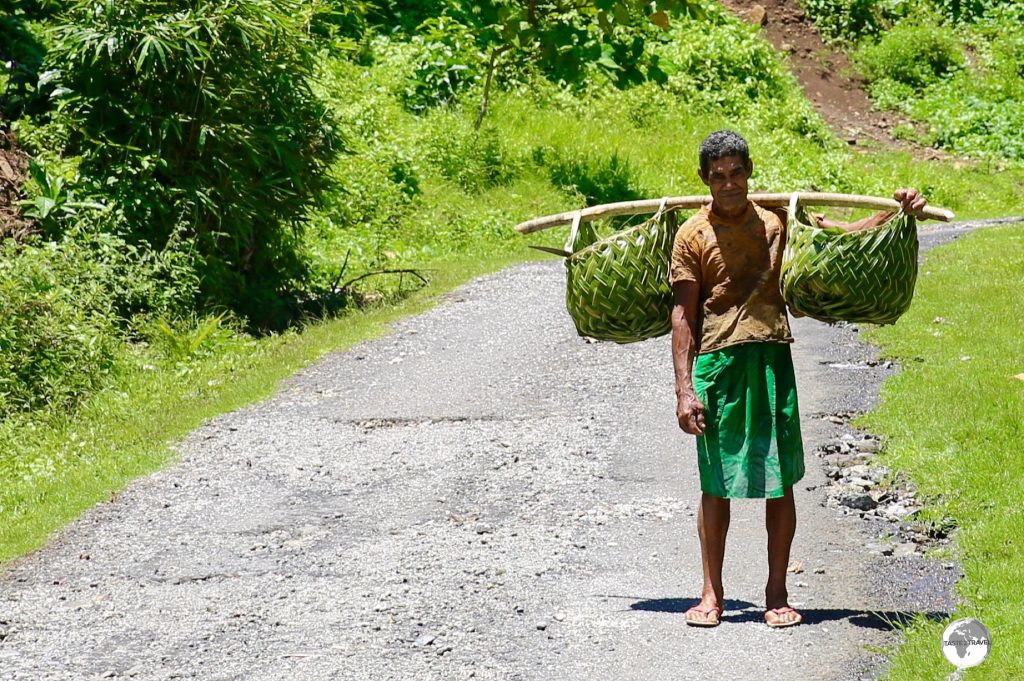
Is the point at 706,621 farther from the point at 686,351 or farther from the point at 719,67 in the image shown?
the point at 719,67

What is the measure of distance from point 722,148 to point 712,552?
4.99 feet

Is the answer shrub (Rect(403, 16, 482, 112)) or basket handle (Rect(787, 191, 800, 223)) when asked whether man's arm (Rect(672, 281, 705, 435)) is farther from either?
shrub (Rect(403, 16, 482, 112))

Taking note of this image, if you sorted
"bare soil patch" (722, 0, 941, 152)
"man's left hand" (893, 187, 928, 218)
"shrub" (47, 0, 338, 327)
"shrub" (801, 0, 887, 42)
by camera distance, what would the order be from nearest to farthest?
"man's left hand" (893, 187, 928, 218)
"shrub" (47, 0, 338, 327)
"bare soil patch" (722, 0, 941, 152)
"shrub" (801, 0, 887, 42)

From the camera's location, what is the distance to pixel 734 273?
17.0ft

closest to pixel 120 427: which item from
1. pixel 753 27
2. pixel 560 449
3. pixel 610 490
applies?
pixel 560 449

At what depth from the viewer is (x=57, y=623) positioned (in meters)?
5.96

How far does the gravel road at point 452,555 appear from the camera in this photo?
17.3 feet

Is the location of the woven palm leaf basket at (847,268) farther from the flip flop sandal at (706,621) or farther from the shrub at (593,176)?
the shrub at (593,176)

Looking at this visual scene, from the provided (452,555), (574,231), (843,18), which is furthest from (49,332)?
(843,18)

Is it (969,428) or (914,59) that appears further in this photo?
(914,59)

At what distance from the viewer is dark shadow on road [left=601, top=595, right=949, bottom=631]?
17.3 ft

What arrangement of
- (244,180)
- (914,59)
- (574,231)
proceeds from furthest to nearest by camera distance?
(914,59) → (244,180) → (574,231)

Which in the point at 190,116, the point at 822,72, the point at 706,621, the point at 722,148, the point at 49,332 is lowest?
the point at 706,621

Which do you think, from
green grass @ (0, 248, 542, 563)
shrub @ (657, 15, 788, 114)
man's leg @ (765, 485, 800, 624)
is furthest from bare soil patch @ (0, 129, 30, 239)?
shrub @ (657, 15, 788, 114)
